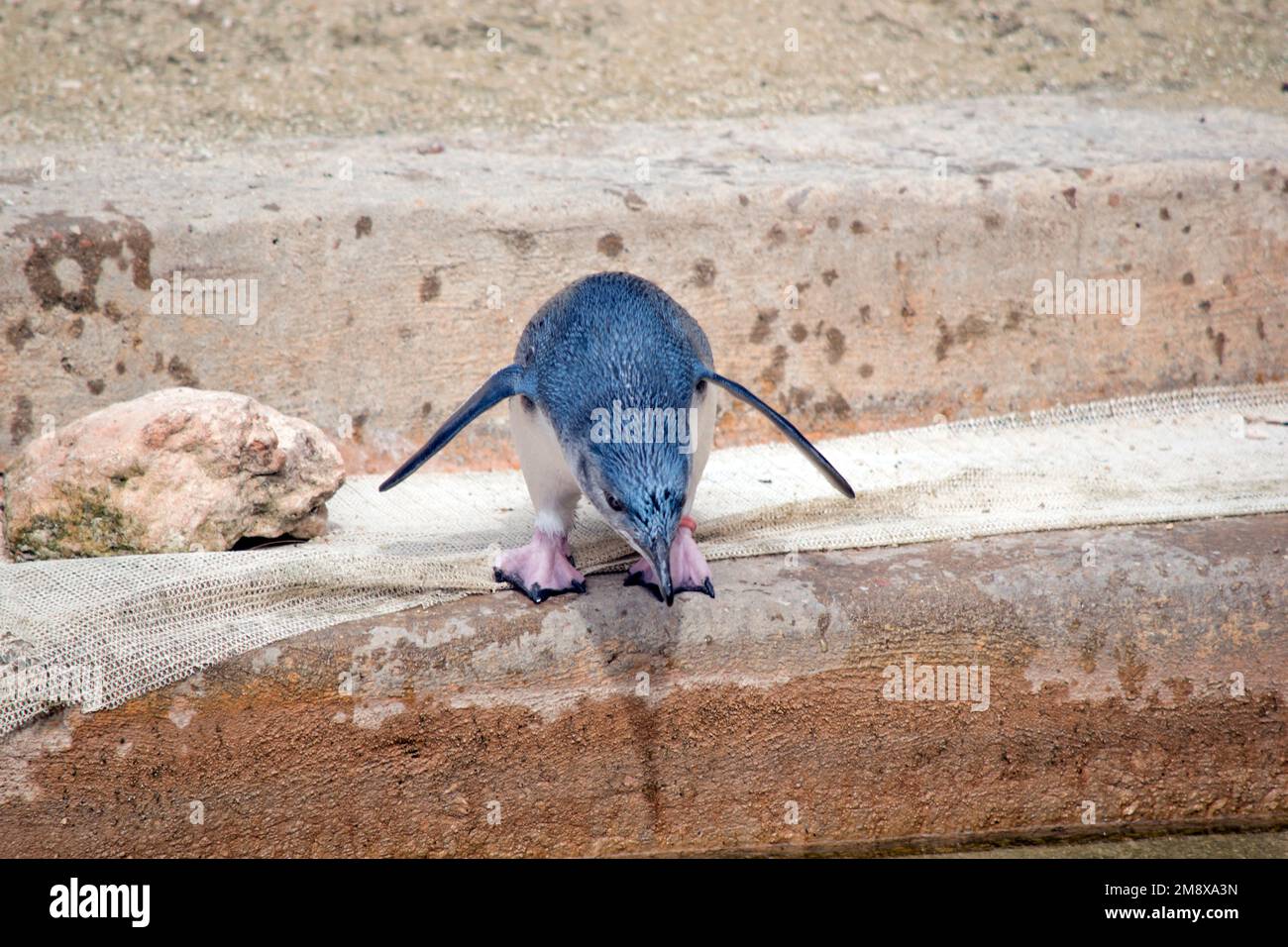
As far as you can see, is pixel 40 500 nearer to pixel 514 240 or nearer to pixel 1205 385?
pixel 514 240

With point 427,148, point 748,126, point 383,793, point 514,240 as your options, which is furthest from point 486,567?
point 748,126

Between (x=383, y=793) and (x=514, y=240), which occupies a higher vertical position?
(x=514, y=240)

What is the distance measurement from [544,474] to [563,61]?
2.65m

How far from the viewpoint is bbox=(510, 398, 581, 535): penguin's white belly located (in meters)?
2.43

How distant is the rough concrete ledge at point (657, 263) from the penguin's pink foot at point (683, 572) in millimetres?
1097

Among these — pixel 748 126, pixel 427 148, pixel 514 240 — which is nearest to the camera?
pixel 514 240

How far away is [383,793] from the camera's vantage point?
2359mm

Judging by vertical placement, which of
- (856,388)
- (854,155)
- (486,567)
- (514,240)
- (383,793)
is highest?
(854,155)

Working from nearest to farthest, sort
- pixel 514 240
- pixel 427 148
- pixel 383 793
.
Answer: pixel 383 793
pixel 514 240
pixel 427 148

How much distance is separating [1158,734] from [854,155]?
206cm

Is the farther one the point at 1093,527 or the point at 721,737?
the point at 1093,527

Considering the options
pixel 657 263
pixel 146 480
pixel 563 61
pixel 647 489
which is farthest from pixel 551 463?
pixel 563 61

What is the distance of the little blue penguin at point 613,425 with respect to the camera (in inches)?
81.9

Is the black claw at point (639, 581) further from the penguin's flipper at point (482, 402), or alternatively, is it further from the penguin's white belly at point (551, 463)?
the penguin's flipper at point (482, 402)
